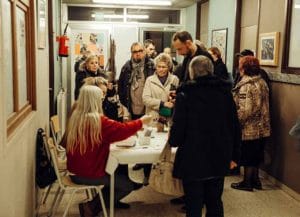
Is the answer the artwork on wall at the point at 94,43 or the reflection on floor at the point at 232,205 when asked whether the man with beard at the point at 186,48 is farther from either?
the artwork on wall at the point at 94,43

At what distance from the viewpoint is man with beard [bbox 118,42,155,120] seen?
4453 millimetres

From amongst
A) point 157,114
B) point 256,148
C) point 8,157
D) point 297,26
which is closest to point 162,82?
point 157,114

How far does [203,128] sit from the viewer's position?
259 centimetres

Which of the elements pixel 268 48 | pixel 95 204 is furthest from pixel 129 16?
pixel 95 204

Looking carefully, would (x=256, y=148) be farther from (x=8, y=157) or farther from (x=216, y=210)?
(x=8, y=157)

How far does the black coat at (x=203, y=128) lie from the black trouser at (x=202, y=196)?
8 cm

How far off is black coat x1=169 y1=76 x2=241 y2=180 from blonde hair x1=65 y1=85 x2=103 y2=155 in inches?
22.5

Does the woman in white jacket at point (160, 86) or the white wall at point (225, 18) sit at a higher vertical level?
the white wall at point (225, 18)

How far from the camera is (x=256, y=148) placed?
4141 mm

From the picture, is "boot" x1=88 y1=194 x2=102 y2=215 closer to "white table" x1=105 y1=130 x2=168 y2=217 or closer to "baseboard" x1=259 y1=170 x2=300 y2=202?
"white table" x1=105 y1=130 x2=168 y2=217

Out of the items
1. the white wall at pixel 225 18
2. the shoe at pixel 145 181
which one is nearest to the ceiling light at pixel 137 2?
the white wall at pixel 225 18

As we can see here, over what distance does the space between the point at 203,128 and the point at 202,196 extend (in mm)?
495

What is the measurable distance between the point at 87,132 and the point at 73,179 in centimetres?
42

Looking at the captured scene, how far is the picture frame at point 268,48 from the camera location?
432 cm
